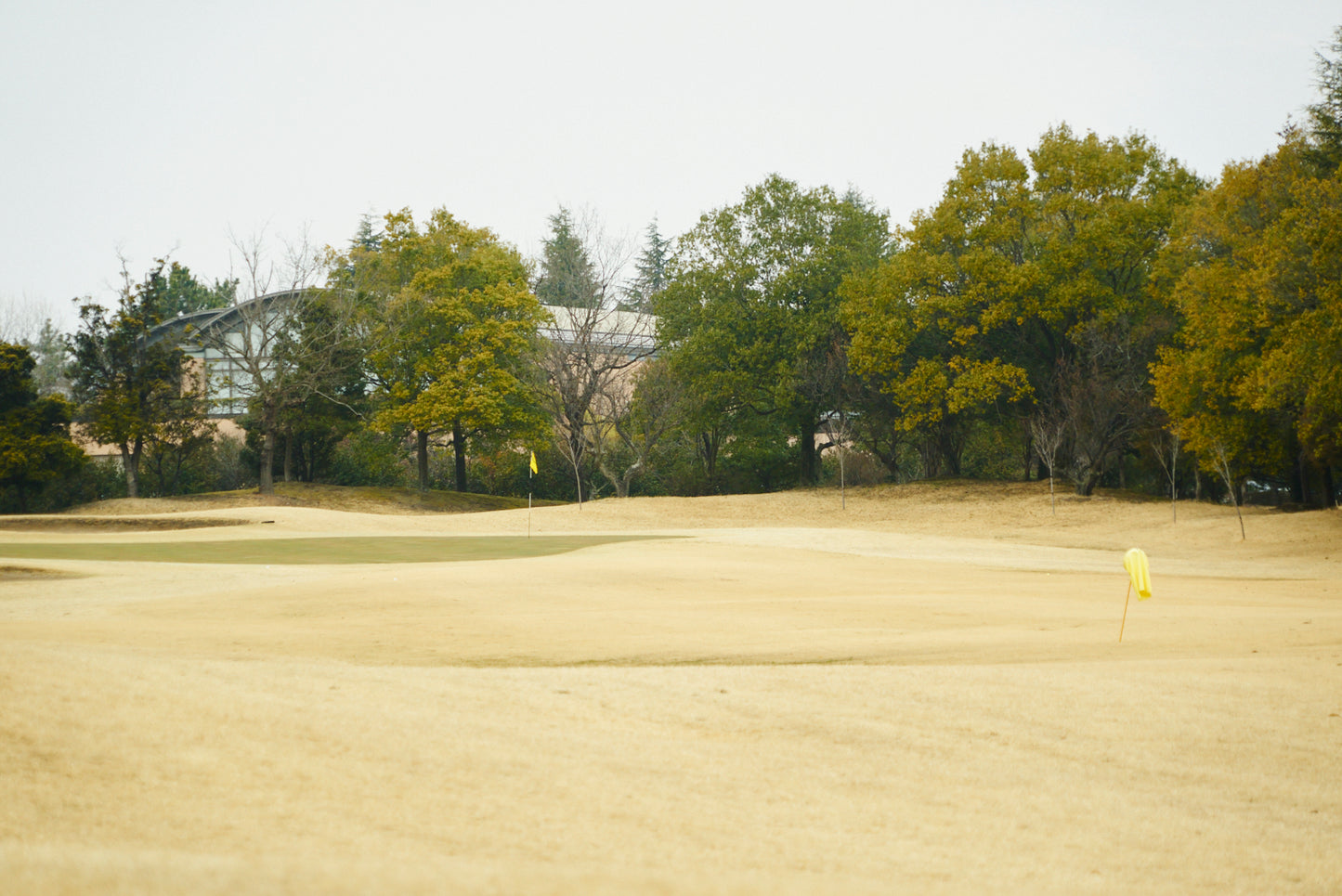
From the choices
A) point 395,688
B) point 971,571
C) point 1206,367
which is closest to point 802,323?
point 1206,367

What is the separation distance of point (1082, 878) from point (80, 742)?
378cm

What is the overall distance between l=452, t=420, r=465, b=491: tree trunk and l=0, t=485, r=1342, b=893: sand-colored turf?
32215 mm

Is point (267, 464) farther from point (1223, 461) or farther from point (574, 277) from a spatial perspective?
point (1223, 461)

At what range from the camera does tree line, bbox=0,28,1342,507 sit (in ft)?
104

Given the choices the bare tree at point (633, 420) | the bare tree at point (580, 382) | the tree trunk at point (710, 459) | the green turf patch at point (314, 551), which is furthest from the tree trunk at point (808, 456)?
the green turf patch at point (314, 551)

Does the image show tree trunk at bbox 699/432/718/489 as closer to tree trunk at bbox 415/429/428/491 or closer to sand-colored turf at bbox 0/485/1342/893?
tree trunk at bbox 415/429/428/491

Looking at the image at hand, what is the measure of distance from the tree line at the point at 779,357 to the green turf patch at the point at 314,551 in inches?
666

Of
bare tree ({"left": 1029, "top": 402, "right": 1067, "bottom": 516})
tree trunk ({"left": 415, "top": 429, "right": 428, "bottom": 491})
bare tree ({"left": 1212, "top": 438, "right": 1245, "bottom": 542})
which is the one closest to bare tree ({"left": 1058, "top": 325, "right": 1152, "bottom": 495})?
bare tree ({"left": 1029, "top": 402, "right": 1067, "bottom": 516})

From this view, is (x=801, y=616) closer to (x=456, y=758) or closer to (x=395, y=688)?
(x=395, y=688)

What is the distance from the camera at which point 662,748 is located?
5.09 meters

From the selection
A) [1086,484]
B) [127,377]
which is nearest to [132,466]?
[127,377]

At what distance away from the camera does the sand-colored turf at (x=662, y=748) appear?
3.38 m

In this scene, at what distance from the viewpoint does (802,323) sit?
4050 cm

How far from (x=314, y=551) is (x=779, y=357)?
24027 mm
